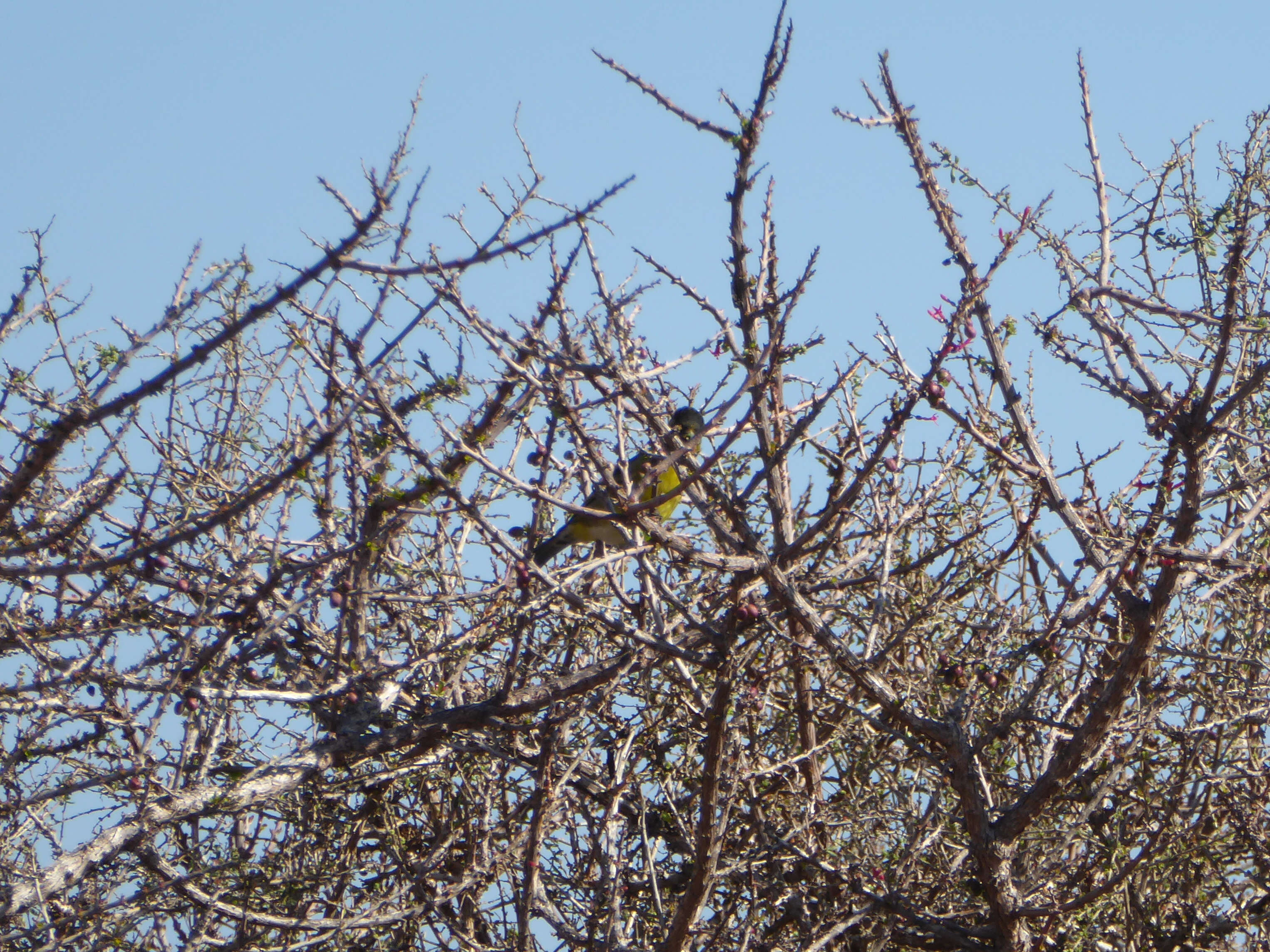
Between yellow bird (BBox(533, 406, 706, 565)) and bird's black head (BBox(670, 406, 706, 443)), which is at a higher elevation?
yellow bird (BBox(533, 406, 706, 565))

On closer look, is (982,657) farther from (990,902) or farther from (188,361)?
(188,361)

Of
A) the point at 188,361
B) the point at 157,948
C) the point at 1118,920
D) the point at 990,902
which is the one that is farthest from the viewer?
the point at 157,948

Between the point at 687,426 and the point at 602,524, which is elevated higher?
the point at 602,524

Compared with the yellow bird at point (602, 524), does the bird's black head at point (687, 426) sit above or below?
below

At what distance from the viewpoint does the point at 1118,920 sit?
4.74 m

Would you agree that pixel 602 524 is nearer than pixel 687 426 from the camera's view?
No

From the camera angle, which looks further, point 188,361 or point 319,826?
point 319,826

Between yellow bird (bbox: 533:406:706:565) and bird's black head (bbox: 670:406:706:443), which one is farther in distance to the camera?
yellow bird (bbox: 533:406:706:565)

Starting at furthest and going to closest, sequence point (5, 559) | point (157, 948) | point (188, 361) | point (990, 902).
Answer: point (157, 948), point (990, 902), point (5, 559), point (188, 361)

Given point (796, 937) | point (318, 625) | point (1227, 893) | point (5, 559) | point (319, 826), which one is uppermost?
point (318, 625)

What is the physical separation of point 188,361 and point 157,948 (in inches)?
162

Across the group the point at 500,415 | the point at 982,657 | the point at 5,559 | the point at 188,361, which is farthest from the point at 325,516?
the point at 188,361

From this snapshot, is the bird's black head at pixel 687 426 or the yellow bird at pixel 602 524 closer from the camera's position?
the bird's black head at pixel 687 426

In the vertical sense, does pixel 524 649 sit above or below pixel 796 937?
above
